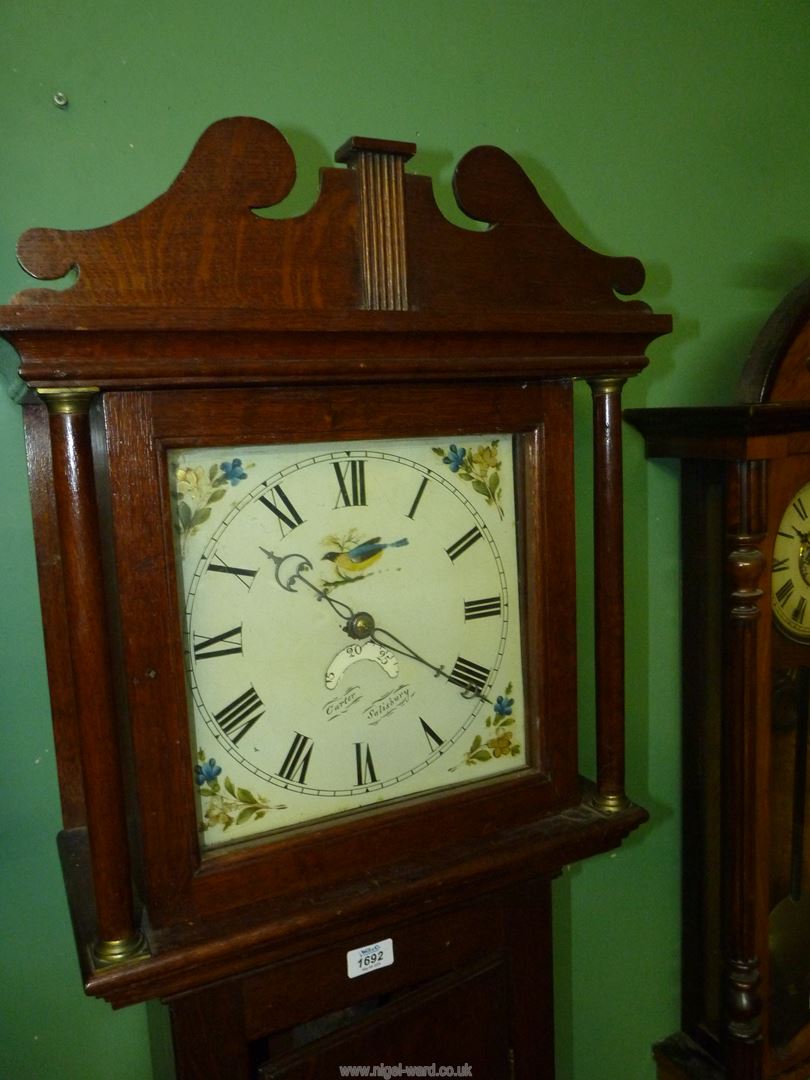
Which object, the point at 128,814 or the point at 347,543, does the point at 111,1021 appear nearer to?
the point at 128,814

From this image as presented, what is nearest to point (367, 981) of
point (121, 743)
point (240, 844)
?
point (240, 844)

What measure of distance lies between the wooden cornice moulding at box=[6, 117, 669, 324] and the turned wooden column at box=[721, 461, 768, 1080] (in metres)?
0.28

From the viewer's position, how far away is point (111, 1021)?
2.97 feet

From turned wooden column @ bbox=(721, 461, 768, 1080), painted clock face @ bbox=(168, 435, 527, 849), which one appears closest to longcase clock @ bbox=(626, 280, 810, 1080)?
turned wooden column @ bbox=(721, 461, 768, 1080)

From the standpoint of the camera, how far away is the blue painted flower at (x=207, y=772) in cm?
71

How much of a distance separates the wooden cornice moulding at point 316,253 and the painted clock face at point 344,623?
0.12m

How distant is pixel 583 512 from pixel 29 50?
0.75 m

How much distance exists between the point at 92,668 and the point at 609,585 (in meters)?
0.50

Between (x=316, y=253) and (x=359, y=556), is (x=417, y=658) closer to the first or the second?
(x=359, y=556)

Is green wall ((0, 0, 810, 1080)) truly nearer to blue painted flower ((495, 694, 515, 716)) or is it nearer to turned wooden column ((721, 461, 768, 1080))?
turned wooden column ((721, 461, 768, 1080))

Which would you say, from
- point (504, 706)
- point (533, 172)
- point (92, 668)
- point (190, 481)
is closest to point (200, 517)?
point (190, 481)

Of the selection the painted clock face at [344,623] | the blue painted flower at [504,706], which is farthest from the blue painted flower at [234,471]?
the blue painted flower at [504,706]

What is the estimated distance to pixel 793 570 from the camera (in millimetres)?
1080

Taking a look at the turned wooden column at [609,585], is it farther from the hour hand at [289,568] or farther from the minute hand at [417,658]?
the hour hand at [289,568]
